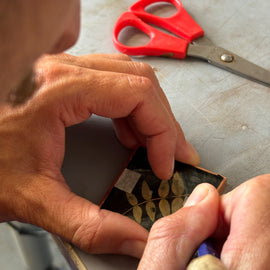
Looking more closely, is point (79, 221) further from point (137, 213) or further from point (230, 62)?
point (230, 62)

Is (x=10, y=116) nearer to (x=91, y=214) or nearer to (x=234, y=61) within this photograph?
(x=91, y=214)

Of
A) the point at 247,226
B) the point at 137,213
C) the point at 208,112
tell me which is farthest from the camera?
the point at 208,112

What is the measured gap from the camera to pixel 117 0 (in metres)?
1.11

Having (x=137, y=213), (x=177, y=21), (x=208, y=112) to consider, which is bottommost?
(x=137, y=213)

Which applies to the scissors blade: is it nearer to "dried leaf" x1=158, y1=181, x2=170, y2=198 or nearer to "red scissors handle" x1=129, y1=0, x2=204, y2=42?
"red scissors handle" x1=129, y1=0, x2=204, y2=42

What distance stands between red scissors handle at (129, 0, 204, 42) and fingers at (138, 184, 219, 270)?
50 centimetres

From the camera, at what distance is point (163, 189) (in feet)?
2.49

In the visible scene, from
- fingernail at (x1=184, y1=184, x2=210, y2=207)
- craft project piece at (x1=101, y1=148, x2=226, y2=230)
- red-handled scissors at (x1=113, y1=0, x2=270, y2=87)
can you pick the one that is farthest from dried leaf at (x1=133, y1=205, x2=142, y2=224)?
red-handled scissors at (x1=113, y1=0, x2=270, y2=87)

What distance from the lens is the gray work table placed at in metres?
0.79

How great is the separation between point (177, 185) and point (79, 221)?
22cm

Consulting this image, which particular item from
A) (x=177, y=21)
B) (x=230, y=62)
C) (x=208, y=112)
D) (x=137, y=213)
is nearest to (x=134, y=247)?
(x=137, y=213)

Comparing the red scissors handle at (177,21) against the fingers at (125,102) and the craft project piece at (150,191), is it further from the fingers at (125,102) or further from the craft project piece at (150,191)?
the craft project piece at (150,191)

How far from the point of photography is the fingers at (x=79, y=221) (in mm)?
635

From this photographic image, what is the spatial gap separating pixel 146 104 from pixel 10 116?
260 millimetres
